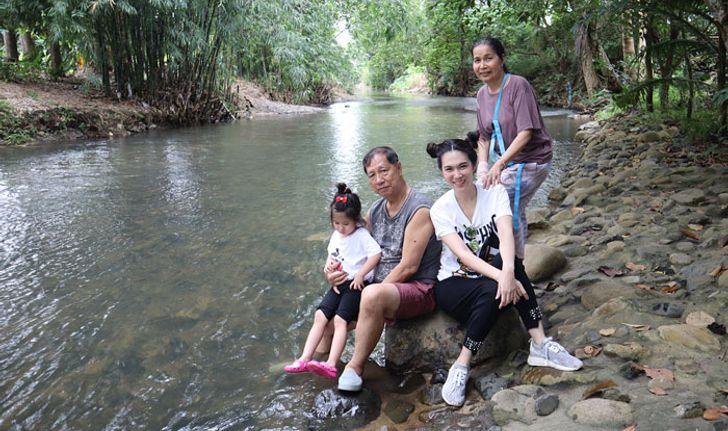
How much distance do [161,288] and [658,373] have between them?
9.77 feet

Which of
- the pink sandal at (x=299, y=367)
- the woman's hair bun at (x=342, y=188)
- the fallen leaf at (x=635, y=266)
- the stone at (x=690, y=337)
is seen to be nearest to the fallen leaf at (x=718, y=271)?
the fallen leaf at (x=635, y=266)

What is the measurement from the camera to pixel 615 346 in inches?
89.6

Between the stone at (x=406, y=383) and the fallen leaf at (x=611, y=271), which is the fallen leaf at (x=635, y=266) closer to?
the fallen leaf at (x=611, y=271)

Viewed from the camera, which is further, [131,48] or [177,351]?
[131,48]

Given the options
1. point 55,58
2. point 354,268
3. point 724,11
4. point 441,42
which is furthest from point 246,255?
point 441,42

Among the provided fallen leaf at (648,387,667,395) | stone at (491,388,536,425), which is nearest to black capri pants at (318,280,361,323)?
stone at (491,388,536,425)

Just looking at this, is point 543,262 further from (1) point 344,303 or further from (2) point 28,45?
(2) point 28,45

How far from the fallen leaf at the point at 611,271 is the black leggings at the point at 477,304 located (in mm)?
887

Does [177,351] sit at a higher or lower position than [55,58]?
lower

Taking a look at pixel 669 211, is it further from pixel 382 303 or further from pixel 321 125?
pixel 321 125

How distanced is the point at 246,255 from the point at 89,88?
10.6m

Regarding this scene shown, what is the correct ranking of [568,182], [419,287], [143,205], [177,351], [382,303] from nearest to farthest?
1. [382,303]
2. [419,287]
3. [177,351]
4. [143,205]
5. [568,182]

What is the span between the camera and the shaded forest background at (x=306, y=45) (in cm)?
684

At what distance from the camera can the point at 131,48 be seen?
1233 cm
